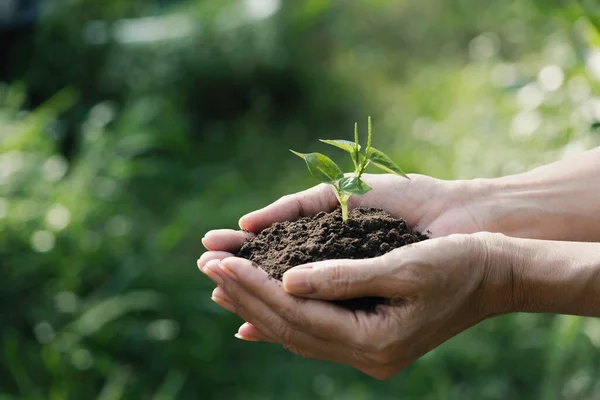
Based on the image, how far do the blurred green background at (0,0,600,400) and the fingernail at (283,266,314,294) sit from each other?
3.56ft

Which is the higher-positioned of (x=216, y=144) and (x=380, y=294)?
(x=380, y=294)

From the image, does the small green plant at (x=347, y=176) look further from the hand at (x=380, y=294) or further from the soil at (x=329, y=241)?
the hand at (x=380, y=294)

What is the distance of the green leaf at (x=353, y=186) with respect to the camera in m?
1.67

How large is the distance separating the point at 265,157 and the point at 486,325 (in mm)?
2160

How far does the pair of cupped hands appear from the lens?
1472 mm

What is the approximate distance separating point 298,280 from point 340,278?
9 centimetres

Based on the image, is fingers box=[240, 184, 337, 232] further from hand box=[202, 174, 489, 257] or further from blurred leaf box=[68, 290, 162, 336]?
blurred leaf box=[68, 290, 162, 336]

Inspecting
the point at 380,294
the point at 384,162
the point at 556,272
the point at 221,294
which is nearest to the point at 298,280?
the point at 380,294

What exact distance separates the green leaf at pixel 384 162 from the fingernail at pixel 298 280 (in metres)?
0.34

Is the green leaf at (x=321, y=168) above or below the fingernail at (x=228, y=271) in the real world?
above

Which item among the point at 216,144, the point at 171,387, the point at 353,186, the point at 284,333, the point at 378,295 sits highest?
the point at 353,186

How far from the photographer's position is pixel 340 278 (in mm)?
1456

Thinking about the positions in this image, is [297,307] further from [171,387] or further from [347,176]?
[171,387]

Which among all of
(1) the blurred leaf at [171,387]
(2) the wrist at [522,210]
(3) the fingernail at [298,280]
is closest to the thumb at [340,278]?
(3) the fingernail at [298,280]
